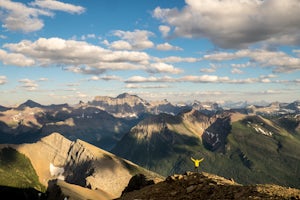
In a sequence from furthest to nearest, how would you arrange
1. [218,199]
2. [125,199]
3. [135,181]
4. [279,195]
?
[135,181] → [125,199] → [218,199] → [279,195]

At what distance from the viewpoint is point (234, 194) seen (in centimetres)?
2955

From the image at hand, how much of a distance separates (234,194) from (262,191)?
218cm

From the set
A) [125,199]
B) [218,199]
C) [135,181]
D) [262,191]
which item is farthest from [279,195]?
[135,181]

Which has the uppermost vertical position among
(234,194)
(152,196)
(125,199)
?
(234,194)

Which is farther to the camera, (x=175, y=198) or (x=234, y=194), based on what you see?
(x=175, y=198)

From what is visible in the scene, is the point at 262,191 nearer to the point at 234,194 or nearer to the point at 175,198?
the point at 234,194

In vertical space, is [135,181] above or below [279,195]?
below

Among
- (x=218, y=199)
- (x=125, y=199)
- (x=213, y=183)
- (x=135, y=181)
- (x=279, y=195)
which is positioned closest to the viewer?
(x=279, y=195)

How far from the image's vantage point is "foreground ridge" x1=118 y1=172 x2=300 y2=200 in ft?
93.3

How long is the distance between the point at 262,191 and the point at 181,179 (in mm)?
11300

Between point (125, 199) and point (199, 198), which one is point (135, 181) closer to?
point (125, 199)

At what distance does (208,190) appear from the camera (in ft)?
107

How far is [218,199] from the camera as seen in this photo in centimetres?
2955

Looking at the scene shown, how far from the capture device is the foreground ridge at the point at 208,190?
28450mm
